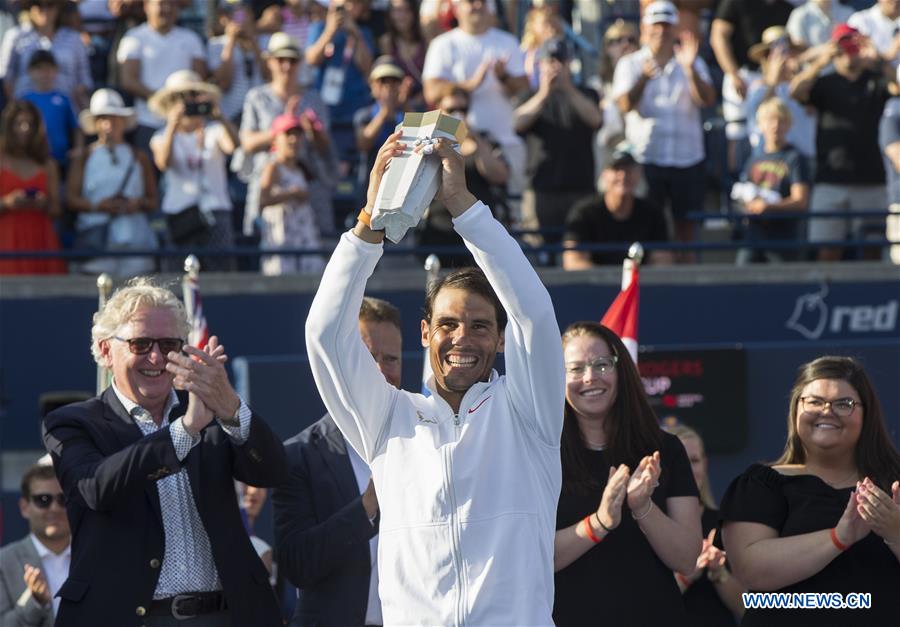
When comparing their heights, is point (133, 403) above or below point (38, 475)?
above

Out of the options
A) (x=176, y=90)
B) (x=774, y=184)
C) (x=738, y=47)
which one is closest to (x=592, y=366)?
(x=176, y=90)

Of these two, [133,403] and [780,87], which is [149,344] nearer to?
[133,403]

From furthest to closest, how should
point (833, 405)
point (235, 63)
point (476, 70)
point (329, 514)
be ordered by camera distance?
point (235, 63) < point (476, 70) < point (329, 514) < point (833, 405)

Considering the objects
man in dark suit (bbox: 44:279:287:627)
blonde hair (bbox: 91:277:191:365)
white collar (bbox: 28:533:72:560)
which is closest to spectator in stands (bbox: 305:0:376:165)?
white collar (bbox: 28:533:72:560)

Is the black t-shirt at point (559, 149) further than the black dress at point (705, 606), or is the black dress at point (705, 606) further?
the black t-shirt at point (559, 149)

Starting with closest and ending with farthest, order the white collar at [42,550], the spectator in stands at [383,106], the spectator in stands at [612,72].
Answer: the white collar at [42,550]
the spectator in stands at [383,106]
the spectator in stands at [612,72]

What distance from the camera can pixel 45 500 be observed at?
283 inches

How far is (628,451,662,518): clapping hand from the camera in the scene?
532 cm

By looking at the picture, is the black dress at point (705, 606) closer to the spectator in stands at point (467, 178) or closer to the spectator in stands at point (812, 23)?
the spectator in stands at point (467, 178)

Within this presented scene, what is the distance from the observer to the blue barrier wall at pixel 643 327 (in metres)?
10.2

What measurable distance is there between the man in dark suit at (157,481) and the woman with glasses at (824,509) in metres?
1.54

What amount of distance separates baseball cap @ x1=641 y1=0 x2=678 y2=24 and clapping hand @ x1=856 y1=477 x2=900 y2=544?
6.87 meters

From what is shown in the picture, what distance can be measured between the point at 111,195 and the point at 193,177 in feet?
1.77

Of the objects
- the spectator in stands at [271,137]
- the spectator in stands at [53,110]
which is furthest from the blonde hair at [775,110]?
the spectator in stands at [53,110]
